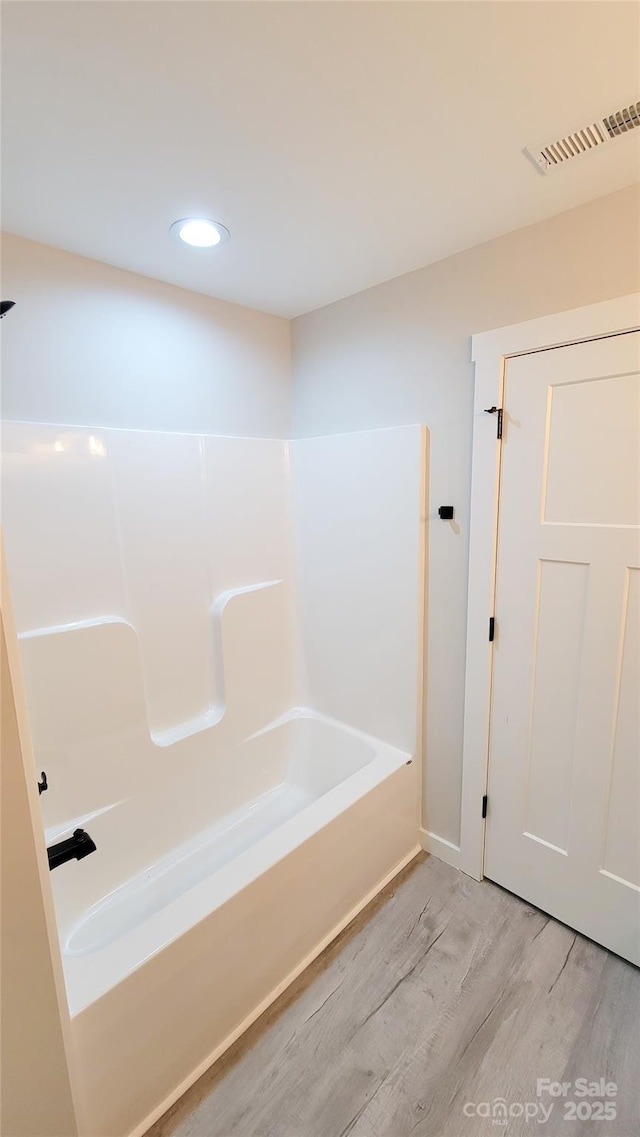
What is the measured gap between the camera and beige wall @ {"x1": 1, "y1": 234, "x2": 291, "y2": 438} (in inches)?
60.2

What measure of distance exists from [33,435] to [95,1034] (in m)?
1.62

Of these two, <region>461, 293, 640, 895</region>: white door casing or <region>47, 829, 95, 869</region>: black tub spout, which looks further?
<region>461, 293, 640, 895</region>: white door casing

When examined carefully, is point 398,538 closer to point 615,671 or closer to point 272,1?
point 615,671

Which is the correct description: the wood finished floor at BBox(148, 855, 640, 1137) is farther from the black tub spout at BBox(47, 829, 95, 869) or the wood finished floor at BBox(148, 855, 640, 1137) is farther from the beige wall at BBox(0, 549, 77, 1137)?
the black tub spout at BBox(47, 829, 95, 869)

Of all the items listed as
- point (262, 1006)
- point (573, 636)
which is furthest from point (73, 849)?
point (573, 636)

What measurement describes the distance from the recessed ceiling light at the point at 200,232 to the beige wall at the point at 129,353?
37 cm

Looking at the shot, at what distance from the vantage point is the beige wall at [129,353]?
1.53 m

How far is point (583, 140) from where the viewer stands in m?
1.12

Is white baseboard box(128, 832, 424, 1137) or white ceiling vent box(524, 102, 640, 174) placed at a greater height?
white ceiling vent box(524, 102, 640, 174)

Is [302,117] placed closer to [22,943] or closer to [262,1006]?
[22,943]

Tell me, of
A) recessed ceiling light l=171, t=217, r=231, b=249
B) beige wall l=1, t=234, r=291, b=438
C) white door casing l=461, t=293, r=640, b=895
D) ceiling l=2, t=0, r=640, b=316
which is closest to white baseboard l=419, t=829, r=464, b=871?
white door casing l=461, t=293, r=640, b=895

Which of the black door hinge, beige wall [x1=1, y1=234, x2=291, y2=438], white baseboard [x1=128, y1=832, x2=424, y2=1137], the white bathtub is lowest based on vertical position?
white baseboard [x1=128, y1=832, x2=424, y2=1137]

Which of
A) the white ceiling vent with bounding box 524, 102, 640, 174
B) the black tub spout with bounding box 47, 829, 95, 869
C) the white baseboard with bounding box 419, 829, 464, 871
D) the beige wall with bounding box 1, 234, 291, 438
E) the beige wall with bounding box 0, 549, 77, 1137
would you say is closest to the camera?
the beige wall with bounding box 0, 549, 77, 1137

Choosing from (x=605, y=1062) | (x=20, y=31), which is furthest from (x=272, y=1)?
(x=605, y=1062)
